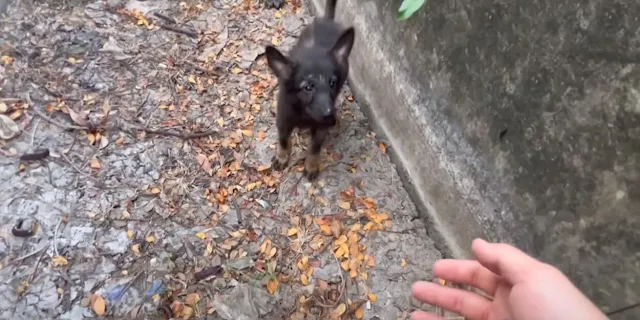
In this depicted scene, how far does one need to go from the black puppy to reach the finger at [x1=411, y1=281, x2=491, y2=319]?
4.37ft

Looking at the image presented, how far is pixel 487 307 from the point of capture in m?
2.30

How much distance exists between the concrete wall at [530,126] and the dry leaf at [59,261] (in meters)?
2.32

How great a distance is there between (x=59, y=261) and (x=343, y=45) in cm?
222

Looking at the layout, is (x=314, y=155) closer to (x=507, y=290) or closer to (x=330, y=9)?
(x=330, y=9)

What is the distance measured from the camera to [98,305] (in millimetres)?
3102

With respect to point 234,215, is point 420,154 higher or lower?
higher

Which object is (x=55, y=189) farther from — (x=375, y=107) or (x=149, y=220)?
(x=375, y=107)

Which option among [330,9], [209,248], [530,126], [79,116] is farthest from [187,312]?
[330,9]

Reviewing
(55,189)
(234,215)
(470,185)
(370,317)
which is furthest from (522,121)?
(55,189)

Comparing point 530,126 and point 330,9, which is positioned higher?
point 530,126

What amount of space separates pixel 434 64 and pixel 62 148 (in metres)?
2.61

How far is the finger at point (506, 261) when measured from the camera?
2.01 m

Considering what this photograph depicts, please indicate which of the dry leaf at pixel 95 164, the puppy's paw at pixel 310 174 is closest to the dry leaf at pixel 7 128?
the dry leaf at pixel 95 164

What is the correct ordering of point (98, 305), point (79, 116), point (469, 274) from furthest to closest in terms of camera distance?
point (79, 116) → point (98, 305) → point (469, 274)
